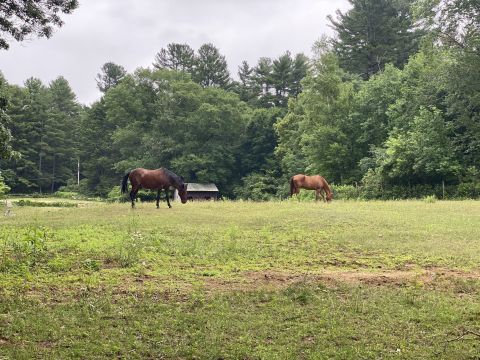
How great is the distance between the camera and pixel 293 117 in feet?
168

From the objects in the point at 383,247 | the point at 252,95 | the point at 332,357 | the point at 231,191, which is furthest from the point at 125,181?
the point at 252,95

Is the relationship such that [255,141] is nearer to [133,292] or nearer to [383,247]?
[383,247]

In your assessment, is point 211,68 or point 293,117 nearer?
point 293,117

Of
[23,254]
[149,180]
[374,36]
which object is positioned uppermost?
[374,36]

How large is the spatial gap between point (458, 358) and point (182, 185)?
16336mm

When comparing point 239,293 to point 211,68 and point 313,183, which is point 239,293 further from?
point 211,68

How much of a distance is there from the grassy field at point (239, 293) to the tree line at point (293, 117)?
379cm

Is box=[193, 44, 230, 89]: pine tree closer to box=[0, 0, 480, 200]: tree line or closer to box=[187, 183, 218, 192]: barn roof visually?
box=[0, 0, 480, 200]: tree line

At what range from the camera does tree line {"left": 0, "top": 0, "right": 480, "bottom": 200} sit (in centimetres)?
3152

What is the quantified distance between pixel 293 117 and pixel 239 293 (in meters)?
45.1

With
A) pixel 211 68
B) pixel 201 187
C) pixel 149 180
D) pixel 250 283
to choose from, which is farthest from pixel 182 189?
pixel 211 68

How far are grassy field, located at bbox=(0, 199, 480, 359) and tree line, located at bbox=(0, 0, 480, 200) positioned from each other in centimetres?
379

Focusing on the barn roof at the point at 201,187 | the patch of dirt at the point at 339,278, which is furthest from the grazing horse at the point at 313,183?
the barn roof at the point at 201,187

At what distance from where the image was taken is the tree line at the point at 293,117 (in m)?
31.5
